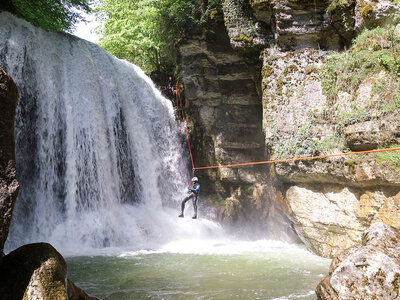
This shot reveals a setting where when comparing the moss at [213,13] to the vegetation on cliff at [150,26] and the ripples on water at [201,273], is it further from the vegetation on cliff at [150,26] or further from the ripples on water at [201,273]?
the ripples on water at [201,273]

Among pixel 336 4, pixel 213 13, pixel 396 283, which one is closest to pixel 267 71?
pixel 336 4

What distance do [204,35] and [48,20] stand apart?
22.5 feet

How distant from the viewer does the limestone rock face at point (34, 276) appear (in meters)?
3.20

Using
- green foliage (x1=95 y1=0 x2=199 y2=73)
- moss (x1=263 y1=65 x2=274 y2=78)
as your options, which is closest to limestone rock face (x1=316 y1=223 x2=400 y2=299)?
moss (x1=263 y1=65 x2=274 y2=78)

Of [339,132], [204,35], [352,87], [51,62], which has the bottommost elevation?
[339,132]

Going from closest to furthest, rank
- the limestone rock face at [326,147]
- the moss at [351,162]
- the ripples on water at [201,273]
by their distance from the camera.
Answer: the ripples on water at [201,273] < the limestone rock face at [326,147] < the moss at [351,162]

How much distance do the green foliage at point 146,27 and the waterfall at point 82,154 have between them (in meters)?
2.50

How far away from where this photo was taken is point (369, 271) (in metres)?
3.85

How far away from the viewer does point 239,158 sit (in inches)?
495

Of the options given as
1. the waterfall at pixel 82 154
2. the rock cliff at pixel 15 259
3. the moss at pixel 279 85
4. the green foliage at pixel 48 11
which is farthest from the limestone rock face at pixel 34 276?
the green foliage at pixel 48 11

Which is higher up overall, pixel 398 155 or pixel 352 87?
pixel 352 87

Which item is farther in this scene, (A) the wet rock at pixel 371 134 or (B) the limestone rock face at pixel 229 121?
(B) the limestone rock face at pixel 229 121

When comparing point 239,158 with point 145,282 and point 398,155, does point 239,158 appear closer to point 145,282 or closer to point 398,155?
point 398,155

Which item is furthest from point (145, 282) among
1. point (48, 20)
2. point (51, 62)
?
point (48, 20)
